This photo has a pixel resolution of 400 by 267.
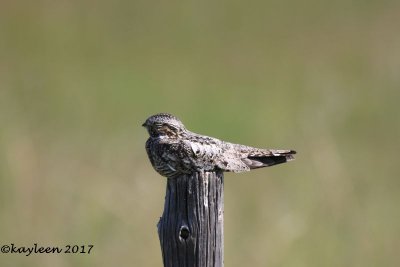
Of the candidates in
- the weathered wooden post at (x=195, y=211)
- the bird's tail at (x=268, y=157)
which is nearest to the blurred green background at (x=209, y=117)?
the bird's tail at (x=268, y=157)

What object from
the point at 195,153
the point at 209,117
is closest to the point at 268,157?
the point at 195,153

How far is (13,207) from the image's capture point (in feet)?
21.2

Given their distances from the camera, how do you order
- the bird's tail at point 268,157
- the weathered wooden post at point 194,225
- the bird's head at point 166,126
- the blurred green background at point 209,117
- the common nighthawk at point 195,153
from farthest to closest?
the blurred green background at point 209,117 → the bird's head at point 166,126 → the bird's tail at point 268,157 → the common nighthawk at point 195,153 → the weathered wooden post at point 194,225

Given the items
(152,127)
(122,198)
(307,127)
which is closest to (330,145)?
(307,127)

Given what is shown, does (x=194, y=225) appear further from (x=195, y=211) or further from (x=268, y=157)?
(x=268, y=157)

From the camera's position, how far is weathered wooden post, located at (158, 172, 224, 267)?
3.55 m

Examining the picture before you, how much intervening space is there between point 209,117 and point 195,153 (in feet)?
16.5

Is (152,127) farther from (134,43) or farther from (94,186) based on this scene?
(134,43)

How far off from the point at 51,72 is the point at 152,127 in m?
4.52

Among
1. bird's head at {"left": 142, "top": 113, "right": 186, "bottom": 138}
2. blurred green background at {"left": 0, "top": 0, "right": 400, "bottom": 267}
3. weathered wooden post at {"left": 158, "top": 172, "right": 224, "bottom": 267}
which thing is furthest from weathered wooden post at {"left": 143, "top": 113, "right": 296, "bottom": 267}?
blurred green background at {"left": 0, "top": 0, "right": 400, "bottom": 267}

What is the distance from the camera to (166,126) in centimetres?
441

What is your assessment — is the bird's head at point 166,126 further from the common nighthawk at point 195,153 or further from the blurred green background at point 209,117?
the blurred green background at point 209,117

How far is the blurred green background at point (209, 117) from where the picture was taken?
21.5 ft

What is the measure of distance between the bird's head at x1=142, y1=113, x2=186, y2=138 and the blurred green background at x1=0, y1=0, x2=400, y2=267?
2.05 meters
